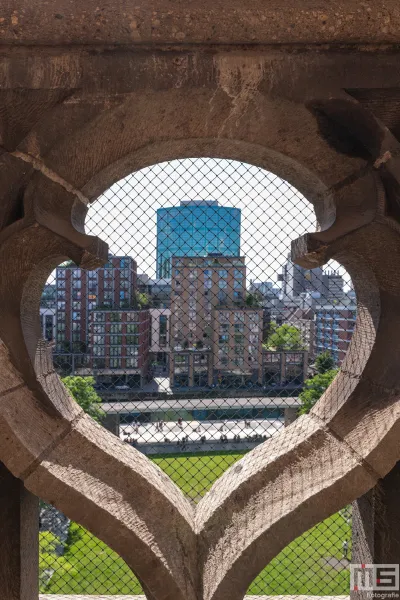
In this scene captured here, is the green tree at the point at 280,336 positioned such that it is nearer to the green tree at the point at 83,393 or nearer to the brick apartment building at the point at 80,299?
the brick apartment building at the point at 80,299

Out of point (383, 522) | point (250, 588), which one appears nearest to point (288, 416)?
point (250, 588)

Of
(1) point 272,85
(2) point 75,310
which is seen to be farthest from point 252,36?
(2) point 75,310

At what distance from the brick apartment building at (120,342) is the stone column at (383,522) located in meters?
8.35

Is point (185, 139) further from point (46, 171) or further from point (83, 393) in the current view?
point (83, 393)

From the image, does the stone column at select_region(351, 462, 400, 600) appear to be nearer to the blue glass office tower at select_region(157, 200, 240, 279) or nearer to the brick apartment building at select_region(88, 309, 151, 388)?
the blue glass office tower at select_region(157, 200, 240, 279)

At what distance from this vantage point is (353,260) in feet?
4.52

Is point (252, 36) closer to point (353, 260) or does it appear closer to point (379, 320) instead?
point (353, 260)

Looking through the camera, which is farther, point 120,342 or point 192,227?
point 120,342

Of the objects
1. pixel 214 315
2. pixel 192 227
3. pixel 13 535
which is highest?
pixel 214 315

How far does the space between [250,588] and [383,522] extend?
7.01 m

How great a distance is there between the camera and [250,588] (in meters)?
7.30

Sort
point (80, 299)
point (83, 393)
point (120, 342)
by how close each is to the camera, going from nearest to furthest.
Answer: point (80, 299), point (120, 342), point (83, 393)

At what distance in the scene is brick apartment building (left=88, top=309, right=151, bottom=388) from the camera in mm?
10422

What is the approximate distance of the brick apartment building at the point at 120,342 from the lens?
10422 millimetres
